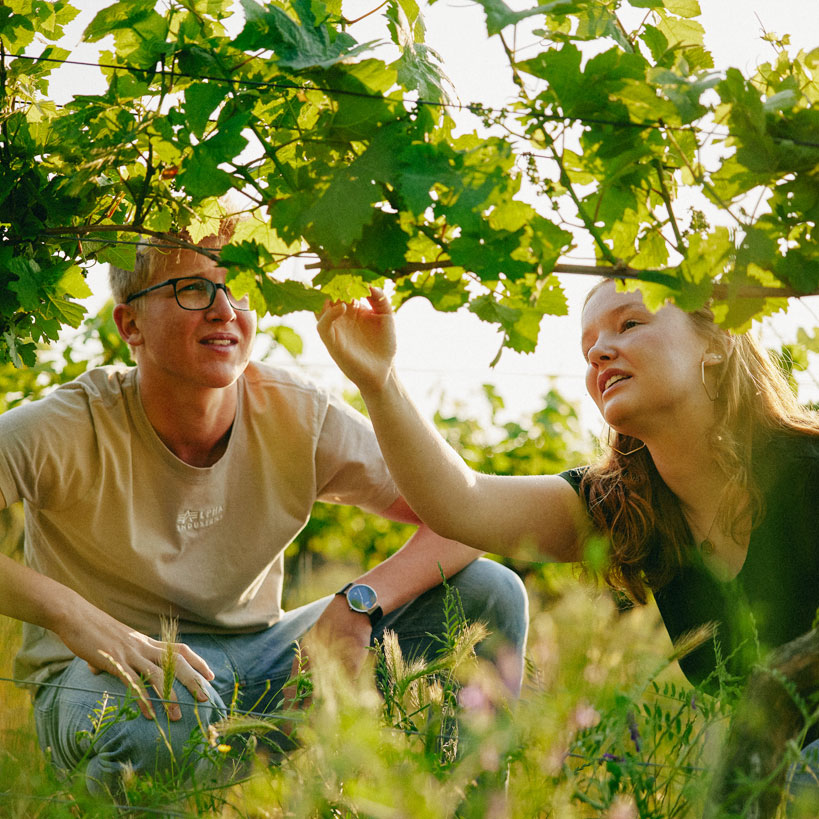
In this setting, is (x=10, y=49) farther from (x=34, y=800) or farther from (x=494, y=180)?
(x=34, y=800)

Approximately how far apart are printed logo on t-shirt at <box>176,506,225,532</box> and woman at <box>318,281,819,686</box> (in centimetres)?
72

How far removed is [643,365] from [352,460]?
36.9 inches

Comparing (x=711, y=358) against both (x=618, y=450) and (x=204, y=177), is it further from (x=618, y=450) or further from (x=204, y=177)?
(x=204, y=177)

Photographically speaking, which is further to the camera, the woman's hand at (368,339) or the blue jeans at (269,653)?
the blue jeans at (269,653)

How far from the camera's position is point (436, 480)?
1.98 m

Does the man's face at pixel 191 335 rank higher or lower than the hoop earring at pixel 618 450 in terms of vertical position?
higher

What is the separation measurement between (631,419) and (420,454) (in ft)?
1.56

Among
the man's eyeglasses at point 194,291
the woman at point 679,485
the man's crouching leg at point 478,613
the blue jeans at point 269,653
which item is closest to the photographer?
the woman at point 679,485

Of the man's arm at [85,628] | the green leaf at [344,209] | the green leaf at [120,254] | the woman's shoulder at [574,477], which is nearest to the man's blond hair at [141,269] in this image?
the green leaf at [120,254]

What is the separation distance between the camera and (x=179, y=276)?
7.79ft

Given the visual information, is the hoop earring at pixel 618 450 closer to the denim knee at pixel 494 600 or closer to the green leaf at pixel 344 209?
the denim knee at pixel 494 600

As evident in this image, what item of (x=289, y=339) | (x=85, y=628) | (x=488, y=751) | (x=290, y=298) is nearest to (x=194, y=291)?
(x=85, y=628)

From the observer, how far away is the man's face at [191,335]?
231cm

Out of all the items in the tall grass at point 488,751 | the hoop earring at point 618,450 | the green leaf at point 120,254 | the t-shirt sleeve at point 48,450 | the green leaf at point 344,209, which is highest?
the green leaf at point 120,254
